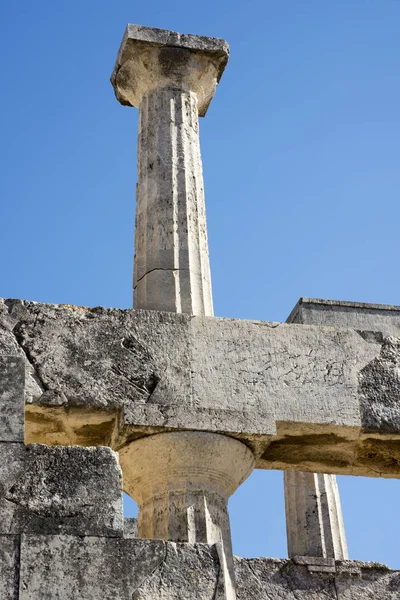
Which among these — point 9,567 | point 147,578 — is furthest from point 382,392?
point 9,567

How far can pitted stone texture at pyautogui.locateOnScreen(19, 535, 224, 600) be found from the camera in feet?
22.3

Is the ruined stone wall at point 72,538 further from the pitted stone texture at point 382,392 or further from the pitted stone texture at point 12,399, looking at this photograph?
the pitted stone texture at point 382,392

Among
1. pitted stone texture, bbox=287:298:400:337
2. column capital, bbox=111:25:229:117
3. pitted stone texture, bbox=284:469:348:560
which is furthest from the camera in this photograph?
pitted stone texture, bbox=284:469:348:560

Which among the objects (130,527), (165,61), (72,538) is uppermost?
(165,61)

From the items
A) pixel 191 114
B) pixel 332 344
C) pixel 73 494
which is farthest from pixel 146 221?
pixel 73 494

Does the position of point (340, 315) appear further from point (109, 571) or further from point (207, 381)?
point (109, 571)

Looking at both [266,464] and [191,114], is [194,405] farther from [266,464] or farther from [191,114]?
[191,114]


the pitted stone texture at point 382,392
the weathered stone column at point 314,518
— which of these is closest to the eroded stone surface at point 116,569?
the pitted stone texture at point 382,392

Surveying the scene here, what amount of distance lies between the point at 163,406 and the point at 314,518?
212 inches

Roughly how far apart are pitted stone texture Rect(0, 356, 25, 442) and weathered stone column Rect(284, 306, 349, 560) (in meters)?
6.64

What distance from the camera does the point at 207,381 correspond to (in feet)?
28.6

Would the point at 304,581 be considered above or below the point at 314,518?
below

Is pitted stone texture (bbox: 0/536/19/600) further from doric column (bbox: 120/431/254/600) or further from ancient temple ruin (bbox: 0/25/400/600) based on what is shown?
doric column (bbox: 120/431/254/600)

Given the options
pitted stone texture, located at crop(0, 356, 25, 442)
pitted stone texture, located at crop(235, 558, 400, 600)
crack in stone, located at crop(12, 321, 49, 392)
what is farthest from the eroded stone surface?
pitted stone texture, located at crop(235, 558, 400, 600)
